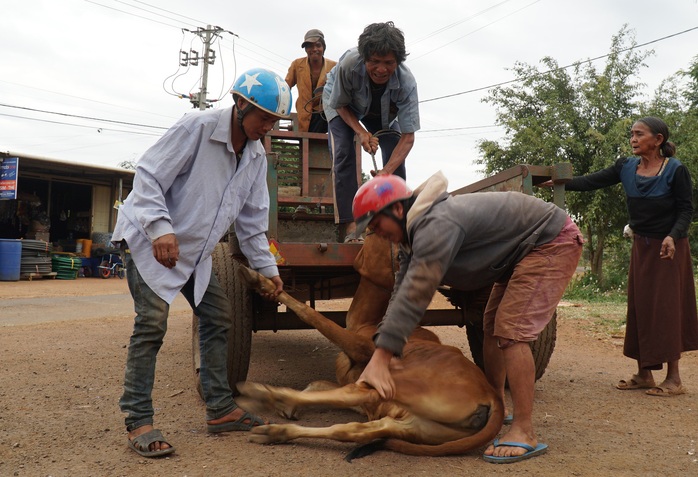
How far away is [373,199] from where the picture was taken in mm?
2816

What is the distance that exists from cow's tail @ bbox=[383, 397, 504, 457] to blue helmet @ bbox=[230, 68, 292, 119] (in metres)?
1.74

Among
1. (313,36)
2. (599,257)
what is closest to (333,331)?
(313,36)

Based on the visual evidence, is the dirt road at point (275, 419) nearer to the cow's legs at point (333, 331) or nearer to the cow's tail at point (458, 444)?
the cow's tail at point (458, 444)

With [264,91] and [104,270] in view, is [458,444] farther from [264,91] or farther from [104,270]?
[104,270]

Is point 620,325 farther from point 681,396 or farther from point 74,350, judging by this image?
point 74,350

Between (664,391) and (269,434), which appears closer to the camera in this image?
(269,434)

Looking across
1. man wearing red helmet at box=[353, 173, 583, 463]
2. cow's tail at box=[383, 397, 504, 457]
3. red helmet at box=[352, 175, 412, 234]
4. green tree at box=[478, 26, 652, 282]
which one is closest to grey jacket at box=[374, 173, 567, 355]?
man wearing red helmet at box=[353, 173, 583, 463]

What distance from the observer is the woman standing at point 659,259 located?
181 inches

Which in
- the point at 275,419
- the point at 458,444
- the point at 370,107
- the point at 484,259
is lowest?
the point at 275,419

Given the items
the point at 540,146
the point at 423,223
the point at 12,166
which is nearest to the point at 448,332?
the point at 423,223

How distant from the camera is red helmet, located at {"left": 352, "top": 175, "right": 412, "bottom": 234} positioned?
9.24 ft

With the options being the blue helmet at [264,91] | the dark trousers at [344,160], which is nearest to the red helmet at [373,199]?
the blue helmet at [264,91]

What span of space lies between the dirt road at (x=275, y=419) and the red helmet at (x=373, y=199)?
3.72 feet

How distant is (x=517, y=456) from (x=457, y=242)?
105cm
